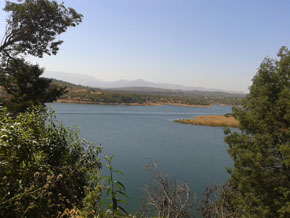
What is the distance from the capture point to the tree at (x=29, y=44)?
952 cm

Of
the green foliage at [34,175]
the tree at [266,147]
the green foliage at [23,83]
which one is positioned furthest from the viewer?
the green foliage at [23,83]

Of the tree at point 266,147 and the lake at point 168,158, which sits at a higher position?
the tree at point 266,147

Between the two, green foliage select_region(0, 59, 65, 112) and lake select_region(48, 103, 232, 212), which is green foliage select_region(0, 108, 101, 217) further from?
green foliage select_region(0, 59, 65, 112)

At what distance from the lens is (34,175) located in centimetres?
253

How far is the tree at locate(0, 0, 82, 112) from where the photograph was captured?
375 inches

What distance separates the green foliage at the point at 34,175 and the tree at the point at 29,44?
6416 millimetres

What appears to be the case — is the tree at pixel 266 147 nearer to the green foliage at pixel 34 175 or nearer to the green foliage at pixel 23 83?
the green foliage at pixel 34 175

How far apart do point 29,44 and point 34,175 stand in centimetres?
958

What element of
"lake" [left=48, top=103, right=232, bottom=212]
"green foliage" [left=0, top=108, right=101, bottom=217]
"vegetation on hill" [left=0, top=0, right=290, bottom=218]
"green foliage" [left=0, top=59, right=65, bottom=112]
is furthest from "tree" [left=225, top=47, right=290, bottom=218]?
"green foliage" [left=0, top=59, right=65, bottom=112]

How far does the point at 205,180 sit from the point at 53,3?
1234 centimetres

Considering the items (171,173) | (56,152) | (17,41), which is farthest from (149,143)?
(56,152)

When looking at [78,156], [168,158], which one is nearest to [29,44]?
[78,156]

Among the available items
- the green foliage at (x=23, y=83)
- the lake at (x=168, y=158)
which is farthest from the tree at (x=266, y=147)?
the green foliage at (x=23, y=83)

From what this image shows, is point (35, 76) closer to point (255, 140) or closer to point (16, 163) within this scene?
point (16, 163)
